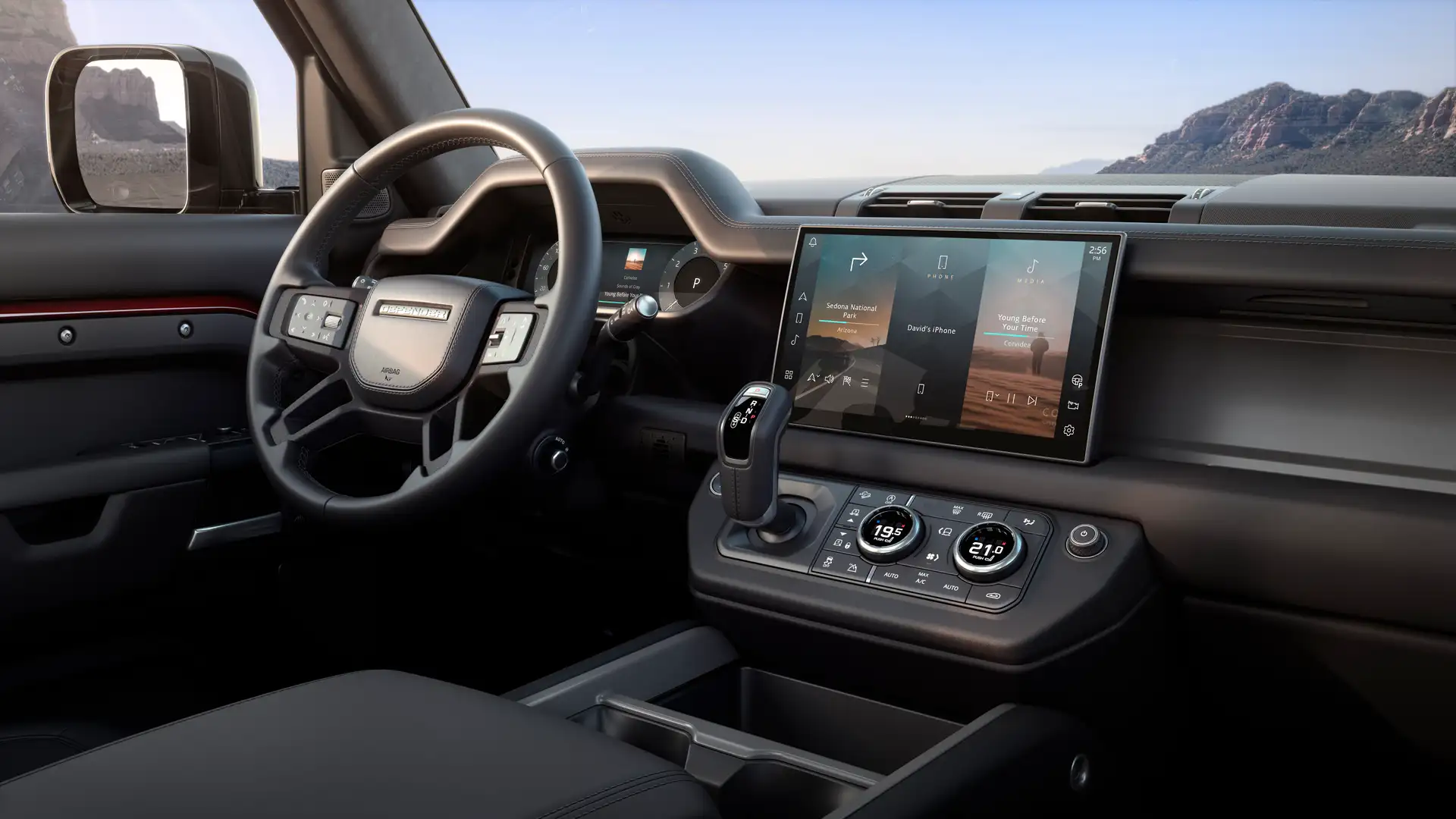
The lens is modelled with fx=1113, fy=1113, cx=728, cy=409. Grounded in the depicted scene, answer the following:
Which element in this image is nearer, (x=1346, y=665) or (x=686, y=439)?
(x=1346, y=665)

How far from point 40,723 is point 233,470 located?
48cm

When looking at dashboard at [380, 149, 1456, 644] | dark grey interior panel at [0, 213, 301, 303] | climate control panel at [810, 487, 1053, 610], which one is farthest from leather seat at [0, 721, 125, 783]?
climate control panel at [810, 487, 1053, 610]

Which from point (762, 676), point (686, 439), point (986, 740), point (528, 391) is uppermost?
point (528, 391)

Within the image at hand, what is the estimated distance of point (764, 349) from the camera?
5.78ft

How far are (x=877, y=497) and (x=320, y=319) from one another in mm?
849

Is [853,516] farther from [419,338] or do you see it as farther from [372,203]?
[372,203]

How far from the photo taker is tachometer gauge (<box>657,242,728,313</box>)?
177 cm

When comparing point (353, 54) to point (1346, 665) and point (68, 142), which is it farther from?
point (1346, 665)

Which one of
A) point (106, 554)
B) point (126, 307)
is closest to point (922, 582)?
point (106, 554)

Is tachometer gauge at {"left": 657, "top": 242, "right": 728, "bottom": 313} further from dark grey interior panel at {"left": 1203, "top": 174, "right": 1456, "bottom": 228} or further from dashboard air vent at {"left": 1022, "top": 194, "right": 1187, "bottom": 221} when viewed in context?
dark grey interior panel at {"left": 1203, "top": 174, "right": 1456, "bottom": 228}

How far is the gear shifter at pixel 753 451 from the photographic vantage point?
1285 mm

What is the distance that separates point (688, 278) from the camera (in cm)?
180

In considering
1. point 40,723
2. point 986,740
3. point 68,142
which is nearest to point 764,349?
point 986,740

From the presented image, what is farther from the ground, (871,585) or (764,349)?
(764,349)
